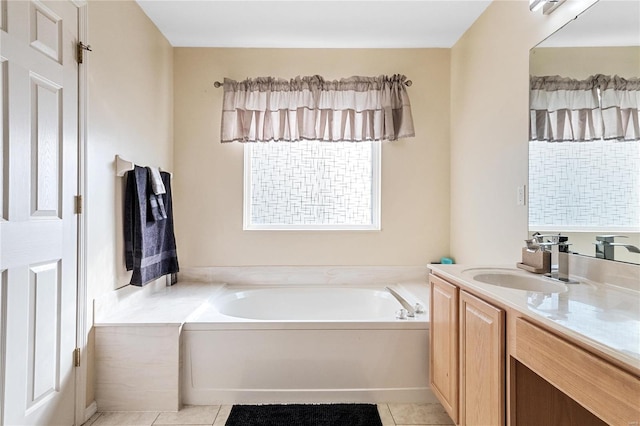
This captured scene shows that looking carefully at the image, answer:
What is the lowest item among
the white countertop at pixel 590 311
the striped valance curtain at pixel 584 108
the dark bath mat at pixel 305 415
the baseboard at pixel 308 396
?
the dark bath mat at pixel 305 415

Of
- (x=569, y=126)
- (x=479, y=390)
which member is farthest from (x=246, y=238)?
(x=569, y=126)

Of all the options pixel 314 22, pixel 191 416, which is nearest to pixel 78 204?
pixel 191 416

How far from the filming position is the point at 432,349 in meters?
1.86

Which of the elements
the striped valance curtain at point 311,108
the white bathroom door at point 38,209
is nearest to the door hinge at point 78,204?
the white bathroom door at point 38,209

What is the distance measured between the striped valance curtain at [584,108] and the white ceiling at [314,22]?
92 cm

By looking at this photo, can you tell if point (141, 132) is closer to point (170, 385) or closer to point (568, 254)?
point (170, 385)

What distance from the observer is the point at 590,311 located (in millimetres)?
1027

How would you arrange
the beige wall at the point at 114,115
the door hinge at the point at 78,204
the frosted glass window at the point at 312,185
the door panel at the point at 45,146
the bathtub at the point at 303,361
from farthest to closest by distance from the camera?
the frosted glass window at the point at 312,185, the bathtub at the point at 303,361, the beige wall at the point at 114,115, the door hinge at the point at 78,204, the door panel at the point at 45,146

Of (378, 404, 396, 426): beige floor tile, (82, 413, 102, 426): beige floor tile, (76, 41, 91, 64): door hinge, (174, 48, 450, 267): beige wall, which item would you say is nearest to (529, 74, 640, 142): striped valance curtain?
(174, 48, 450, 267): beige wall

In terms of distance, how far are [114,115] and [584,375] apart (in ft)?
7.81

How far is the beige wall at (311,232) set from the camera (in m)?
2.84

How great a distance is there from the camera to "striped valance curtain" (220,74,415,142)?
2766 millimetres

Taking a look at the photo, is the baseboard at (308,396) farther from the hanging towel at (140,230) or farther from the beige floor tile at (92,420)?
the hanging towel at (140,230)

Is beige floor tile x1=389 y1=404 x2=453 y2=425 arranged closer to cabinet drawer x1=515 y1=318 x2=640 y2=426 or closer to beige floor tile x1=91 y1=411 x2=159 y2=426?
cabinet drawer x1=515 y1=318 x2=640 y2=426
